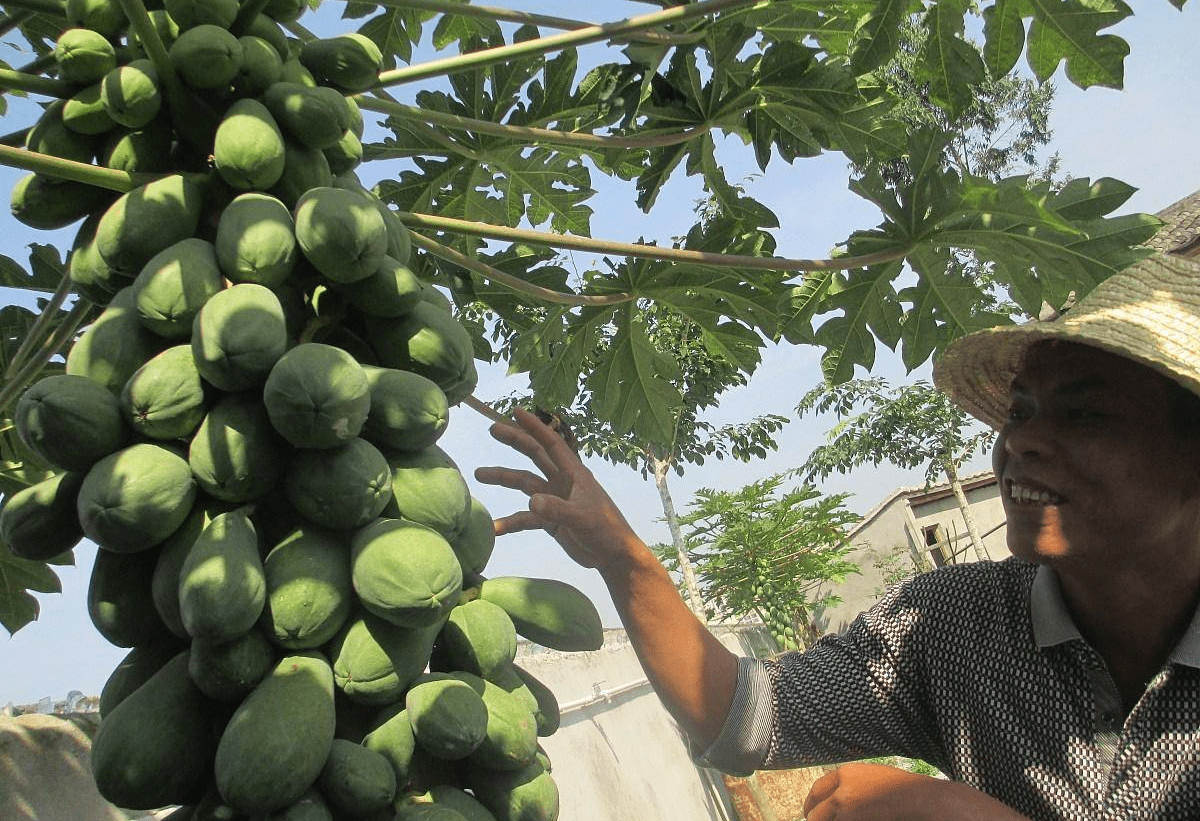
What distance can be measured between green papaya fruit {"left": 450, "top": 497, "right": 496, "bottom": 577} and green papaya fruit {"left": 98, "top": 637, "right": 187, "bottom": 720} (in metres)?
0.32

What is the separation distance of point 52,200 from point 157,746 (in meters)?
0.83

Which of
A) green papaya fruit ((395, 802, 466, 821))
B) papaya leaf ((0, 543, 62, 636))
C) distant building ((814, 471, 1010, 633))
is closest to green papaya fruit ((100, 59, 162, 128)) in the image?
green papaya fruit ((395, 802, 466, 821))

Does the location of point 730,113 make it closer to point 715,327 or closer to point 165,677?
point 715,327

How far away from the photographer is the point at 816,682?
A: 6.74ft

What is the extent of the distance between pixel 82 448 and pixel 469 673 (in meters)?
0.48

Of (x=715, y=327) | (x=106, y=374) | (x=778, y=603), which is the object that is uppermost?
(x=715, y=327)

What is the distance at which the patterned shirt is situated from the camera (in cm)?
164

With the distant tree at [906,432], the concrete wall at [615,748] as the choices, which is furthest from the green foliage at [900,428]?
the concrete wall at [615,748]

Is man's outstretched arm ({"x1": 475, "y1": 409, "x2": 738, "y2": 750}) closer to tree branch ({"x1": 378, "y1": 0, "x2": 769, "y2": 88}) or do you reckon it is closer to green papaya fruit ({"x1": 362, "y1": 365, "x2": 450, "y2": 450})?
green papaya fruit ({"x1": 362, "y1": 365, "x2": 450, "y2": 450})

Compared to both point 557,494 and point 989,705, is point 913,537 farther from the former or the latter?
point 557,494

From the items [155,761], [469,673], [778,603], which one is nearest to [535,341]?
[469,673]

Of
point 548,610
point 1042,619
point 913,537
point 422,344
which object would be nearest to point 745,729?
point 1042,619

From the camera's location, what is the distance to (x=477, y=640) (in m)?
1.04

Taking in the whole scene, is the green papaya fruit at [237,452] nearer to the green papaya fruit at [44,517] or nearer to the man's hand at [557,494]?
the green papaya fruit at [44,517]
